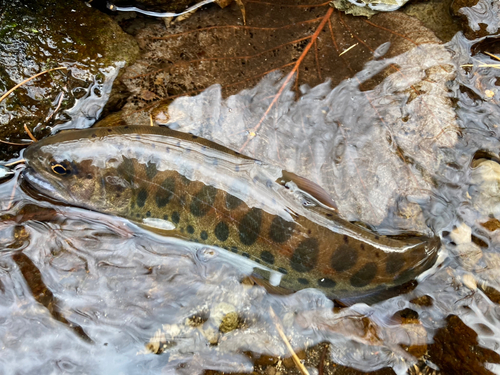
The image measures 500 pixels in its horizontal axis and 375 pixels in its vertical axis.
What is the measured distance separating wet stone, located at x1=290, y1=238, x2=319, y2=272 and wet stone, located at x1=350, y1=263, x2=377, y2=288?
406 millimetres

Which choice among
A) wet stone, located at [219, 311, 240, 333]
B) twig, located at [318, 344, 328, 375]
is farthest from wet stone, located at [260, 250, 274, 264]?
twig, located at [318, 344, 328, 375]

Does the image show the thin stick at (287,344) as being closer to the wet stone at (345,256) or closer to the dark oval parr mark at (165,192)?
the wet stone at (345,256)

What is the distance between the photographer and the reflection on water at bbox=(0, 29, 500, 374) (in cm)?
321

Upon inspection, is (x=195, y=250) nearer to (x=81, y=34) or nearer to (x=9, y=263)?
(x=9, y=263)

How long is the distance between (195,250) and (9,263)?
197cm

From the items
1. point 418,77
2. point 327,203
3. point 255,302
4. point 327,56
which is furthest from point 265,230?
point 418,77

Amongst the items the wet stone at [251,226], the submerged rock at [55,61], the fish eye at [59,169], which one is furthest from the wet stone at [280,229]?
the submerged rock at [55,61]

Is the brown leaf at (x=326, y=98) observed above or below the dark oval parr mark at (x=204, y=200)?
above

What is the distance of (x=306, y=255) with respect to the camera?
300 cm

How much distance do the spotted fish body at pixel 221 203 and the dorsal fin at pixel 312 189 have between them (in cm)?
6

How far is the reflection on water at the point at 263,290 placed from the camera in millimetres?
3213

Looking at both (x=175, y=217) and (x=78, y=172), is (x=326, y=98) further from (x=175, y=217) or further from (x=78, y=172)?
(x=78, y=172)

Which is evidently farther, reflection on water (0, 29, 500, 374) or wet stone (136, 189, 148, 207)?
wet stone (136, 189, 148, 207)

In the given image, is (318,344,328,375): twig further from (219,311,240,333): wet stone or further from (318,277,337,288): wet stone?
(219,311,240,333): wet stone
